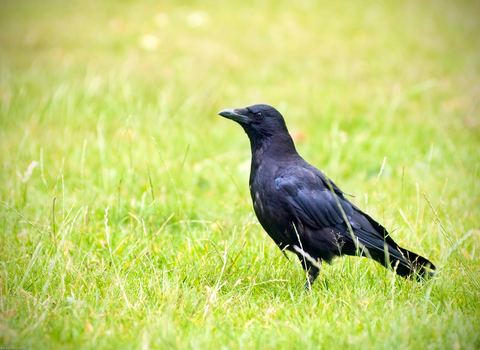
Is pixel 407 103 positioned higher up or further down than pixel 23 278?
higher up

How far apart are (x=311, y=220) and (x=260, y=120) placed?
2.59 ft

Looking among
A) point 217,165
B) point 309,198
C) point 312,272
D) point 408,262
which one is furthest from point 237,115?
point 217,165

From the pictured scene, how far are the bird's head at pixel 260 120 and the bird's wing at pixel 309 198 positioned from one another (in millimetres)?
331

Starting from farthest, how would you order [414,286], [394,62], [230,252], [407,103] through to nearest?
1. [394,62]
2. [407,103]
3. [230,252]
4. [414,286]

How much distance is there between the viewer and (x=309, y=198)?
2859mm

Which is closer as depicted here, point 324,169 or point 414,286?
point 414,286

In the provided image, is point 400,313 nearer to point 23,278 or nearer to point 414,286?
point 414,286

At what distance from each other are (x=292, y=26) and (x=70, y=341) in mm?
8443

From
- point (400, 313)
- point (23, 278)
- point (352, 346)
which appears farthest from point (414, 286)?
point (23, 278)

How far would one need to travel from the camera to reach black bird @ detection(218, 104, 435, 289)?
2783 millimetres

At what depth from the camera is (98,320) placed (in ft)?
7.02

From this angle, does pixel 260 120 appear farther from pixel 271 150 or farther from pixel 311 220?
pixel 311 220

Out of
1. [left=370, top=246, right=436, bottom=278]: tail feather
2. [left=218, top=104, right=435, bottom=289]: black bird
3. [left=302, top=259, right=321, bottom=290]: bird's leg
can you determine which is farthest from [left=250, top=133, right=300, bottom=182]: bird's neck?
[left=370, top=246, right=436, bottom=278]: tail feather

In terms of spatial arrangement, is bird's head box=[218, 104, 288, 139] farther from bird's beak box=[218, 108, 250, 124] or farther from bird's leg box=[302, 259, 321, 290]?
bird's leg box=[302, 259, 321, 290]
